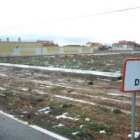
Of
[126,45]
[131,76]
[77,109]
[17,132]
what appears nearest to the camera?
[131,76]

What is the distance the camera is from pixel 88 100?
9.40 metres

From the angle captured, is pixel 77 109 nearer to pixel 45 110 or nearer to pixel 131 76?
pixel 45 110

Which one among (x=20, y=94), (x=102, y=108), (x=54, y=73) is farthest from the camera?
(x=54, y=73)

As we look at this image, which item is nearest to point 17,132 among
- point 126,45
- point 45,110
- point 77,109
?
point 45,110

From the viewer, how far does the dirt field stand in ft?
20.3

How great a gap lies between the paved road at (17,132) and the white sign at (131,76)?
2408 mm

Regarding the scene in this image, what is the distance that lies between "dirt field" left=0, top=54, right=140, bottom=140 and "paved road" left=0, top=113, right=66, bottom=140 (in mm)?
363

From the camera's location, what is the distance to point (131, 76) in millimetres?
→ 3984

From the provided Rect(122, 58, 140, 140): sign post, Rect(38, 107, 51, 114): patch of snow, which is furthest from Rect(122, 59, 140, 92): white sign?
Rect(38, 107, 51, 114): patch of snow

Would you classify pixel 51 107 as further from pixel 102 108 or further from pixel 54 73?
pixel 54 73

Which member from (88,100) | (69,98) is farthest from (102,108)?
(69,98)

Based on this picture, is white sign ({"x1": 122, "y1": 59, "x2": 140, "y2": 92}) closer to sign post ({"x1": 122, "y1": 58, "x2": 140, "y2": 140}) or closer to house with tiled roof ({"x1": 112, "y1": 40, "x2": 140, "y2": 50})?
sign post ({"x1": 122, "y1": 58, "x2": 140, "y2": 140})

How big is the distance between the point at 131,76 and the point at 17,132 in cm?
324

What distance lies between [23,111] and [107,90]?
14.2 ft
